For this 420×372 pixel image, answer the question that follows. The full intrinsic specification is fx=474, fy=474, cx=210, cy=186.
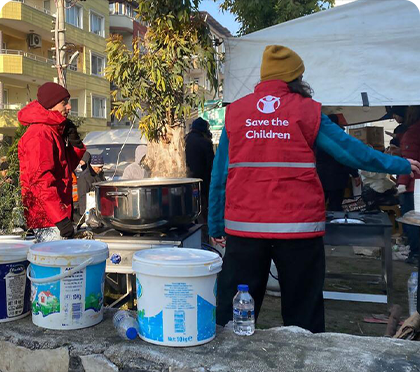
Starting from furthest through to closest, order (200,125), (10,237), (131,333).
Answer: (200,125) < (10,237) < (131,333)

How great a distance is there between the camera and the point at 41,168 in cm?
341

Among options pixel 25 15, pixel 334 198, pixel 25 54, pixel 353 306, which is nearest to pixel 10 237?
→ pixel 353 306

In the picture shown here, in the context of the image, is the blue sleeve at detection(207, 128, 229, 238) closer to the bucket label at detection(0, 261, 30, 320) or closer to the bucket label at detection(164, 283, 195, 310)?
the bucket label at detection(164, 283, 195, 310)

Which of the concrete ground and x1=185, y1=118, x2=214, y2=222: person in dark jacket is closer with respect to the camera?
the concrete ground

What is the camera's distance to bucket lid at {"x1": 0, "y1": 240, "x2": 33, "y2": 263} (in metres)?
2.40

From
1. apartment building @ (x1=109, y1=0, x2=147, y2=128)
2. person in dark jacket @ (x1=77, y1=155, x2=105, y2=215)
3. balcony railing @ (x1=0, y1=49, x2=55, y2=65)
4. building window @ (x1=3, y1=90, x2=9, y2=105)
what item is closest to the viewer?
person in dark jacket @ (x1=77, y1=155, x2=105, y2=215)

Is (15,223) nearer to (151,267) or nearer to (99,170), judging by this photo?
(151,267)

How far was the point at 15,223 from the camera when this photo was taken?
3195 mm

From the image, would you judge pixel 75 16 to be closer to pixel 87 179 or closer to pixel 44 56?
pixel 44 56

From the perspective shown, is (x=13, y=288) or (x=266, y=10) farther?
(x=266, y=10)

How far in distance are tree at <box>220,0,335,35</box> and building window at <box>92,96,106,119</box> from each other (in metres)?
23.0

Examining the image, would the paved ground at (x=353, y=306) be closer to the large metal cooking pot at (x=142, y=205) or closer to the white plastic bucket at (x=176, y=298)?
the large metal cooking pot at (x=142, y=205)

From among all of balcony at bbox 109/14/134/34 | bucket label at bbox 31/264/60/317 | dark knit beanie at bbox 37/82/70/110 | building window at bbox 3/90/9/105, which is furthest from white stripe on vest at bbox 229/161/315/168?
balcony at bbox 109/14/134/34

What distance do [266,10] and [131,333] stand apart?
9.75m
